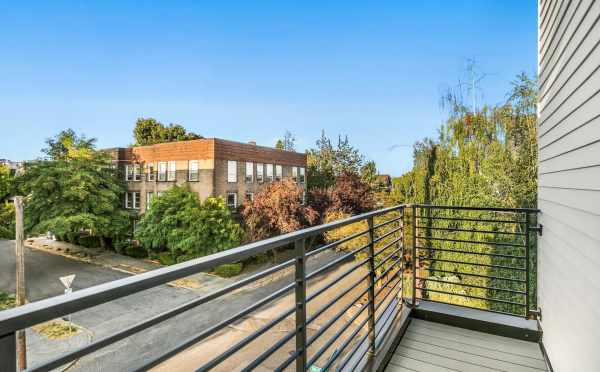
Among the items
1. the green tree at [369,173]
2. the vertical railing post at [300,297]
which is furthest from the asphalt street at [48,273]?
the green tree at [369,173]

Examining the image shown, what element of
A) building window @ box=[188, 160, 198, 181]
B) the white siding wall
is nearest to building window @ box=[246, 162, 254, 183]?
building window @ box=[188, 160, 198, 181]

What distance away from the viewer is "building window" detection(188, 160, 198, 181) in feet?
52.1

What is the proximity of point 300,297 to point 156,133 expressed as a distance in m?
30.0

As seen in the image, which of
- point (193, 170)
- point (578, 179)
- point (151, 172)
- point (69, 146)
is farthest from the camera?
point (151, 172)

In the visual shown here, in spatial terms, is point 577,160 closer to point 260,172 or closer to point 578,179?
point 578,179

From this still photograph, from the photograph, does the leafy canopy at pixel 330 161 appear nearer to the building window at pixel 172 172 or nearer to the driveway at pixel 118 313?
the building window at pixel 172 172

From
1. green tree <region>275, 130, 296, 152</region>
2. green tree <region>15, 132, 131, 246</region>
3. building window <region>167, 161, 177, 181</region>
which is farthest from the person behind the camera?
green tree <region>275, 130, 296, 152</region>

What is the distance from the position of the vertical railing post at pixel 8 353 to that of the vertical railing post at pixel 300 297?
0.85 meters

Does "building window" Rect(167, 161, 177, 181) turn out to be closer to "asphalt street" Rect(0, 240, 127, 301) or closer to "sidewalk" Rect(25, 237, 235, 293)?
"sidewalk" Rect(25, 237, 235, 293)

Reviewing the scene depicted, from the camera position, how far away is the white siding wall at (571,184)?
54.8 inches

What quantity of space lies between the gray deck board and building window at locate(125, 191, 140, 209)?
Result: 1874cm

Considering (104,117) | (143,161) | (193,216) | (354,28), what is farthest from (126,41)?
(104,117)

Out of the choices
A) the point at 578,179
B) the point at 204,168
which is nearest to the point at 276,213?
the point at 204,168

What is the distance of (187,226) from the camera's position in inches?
532
